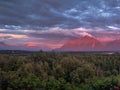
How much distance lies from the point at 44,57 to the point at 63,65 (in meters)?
10.3

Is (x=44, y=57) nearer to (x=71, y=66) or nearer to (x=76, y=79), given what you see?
(x=71, y=66)

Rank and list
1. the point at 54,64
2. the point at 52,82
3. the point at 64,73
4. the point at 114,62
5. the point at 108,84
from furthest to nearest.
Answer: the point at 114,62
the point at 54,64
the point at 64,73
the point at 52,82
the point at 108,84

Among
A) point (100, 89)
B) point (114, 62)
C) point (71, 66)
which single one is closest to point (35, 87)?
point (100, 89)

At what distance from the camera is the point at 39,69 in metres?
31.6

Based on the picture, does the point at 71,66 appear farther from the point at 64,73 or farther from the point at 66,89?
the point at 66,89

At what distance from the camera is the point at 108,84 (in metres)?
14.3

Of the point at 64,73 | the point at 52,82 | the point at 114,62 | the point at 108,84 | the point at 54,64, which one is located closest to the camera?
the point at 108,84

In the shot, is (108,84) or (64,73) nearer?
(108,84)

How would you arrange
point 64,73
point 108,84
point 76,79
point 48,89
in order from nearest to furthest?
point 108,84
point 48,89
point 76,79
point 64,73

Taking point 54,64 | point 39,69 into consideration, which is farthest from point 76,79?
point 54,64

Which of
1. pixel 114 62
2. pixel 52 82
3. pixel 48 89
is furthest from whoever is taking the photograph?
pixel 114 62

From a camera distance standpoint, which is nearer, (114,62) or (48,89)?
(48,89)

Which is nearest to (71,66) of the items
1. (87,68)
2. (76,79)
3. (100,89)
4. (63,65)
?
(63,65)

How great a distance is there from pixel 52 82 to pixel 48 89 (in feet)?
4.03
